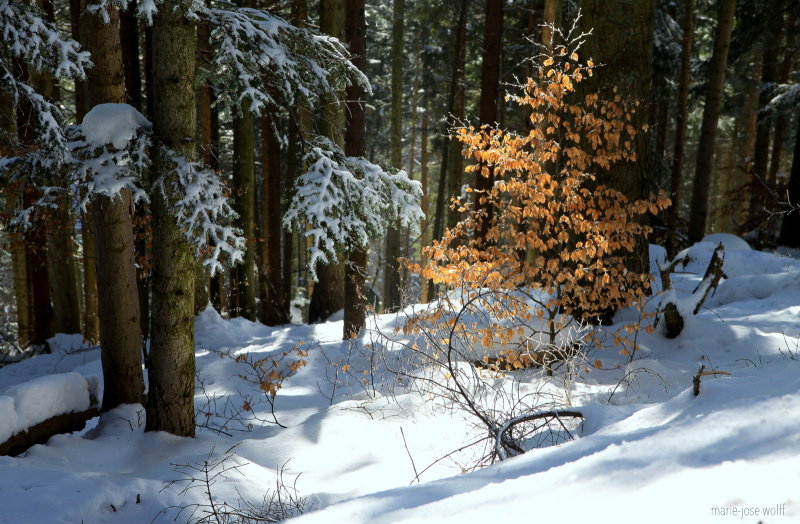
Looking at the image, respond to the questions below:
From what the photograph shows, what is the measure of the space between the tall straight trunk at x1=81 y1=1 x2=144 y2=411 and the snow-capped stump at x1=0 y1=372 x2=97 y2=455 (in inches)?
11.3

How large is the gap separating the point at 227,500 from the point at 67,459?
1.71m

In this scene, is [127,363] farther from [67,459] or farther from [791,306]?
[791,306]

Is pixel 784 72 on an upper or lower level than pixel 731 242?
upper

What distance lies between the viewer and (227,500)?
Result: 3619 mm

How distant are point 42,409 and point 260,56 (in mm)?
3631

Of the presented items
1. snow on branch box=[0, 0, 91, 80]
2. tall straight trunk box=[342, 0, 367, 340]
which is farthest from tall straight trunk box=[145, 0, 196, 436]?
tall straight trunk box=[342, 0, 367, 340]

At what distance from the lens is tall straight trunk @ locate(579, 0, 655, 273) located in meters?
6.95

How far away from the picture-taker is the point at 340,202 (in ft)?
15.6

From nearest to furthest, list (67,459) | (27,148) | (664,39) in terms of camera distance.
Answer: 1. (67,459)
2. (27,148)
3. (664,39)

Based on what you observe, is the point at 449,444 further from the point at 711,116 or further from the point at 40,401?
the point at 711,116

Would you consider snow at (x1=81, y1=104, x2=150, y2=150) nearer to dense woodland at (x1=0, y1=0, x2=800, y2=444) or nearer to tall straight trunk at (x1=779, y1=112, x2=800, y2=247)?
dense woodland at (x1=0, y1=0, x2=800, y2=444)

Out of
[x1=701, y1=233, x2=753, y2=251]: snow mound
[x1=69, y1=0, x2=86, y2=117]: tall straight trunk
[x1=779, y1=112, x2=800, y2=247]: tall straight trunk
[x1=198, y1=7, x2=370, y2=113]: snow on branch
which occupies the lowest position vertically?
[x1=701, y1=233, x2=753, y2=251]: snow mound

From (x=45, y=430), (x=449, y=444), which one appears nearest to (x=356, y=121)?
(x=449, y=444)

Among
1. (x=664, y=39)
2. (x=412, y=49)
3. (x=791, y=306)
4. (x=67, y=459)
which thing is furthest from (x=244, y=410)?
(x=412, y=49)
